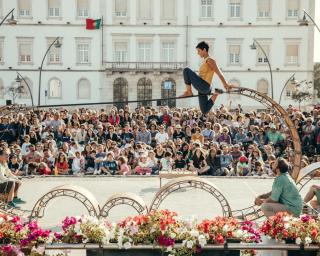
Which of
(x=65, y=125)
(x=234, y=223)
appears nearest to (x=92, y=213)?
(x=234, y=223)

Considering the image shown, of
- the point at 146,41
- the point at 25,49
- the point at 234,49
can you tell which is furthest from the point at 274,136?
the point at 25,49

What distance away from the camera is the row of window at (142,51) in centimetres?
5078

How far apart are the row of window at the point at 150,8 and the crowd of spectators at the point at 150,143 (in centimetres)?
2897

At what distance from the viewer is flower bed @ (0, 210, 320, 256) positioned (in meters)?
8.05

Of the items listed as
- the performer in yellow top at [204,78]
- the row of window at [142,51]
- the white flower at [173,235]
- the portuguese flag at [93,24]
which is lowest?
the white flower at [173,235]

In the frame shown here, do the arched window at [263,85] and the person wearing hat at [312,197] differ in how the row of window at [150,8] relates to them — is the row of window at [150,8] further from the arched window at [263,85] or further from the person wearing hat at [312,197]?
the person wearing hat at [312,197]

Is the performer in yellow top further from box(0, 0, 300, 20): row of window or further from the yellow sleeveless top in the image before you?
box(0, 0, 300, 20): row of window

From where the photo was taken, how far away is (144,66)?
50.9m

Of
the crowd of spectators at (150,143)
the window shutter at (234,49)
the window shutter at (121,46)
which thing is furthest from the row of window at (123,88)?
the crowd of spectators at (150,143)

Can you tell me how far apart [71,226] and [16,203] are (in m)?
5.69

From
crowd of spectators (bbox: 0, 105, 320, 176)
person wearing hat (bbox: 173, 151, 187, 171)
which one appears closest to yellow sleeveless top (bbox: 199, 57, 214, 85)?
crowd of spectators (bbox: 0, 105, 320, 176)

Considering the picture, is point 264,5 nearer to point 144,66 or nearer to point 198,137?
point 144,66

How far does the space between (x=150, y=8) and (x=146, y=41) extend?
2.83m

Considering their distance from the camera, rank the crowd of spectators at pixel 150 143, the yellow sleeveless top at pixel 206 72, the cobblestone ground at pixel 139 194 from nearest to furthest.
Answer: the yellow sleeveless top at pixel 206 72 → the cobblestone ground at pixel 139 194 → the crowd of spectators at pixel 150 143
